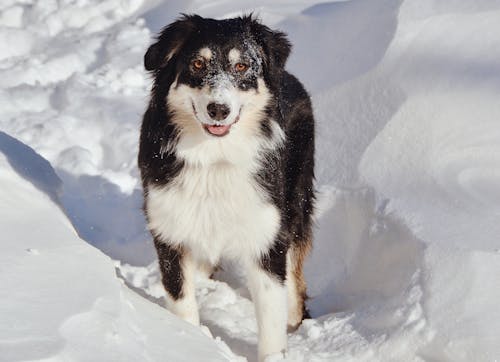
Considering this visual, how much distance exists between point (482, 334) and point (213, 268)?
184 cm

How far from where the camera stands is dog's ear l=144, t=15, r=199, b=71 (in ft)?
12.7

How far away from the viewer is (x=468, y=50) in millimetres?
5664

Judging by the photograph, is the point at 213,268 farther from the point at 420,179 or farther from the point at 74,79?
the point at 74,79

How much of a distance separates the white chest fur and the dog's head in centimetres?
26

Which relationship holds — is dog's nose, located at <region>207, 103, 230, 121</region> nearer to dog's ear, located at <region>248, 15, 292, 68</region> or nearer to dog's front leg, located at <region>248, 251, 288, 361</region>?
dog's ear, located at <region>248, 15, 292, 68</region>

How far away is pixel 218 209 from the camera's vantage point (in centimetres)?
393

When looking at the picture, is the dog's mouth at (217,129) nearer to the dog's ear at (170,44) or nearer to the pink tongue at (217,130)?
the pink tongue at (217,130)

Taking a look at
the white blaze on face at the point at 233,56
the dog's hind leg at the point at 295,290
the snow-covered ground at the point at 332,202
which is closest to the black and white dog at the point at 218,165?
the white blaze on face at the point at 233,56

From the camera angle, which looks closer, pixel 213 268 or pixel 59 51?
pixel 213 268

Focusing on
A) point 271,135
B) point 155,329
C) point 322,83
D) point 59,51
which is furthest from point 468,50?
point 59,51

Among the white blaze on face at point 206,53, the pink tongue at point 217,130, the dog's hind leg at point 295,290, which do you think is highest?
the white blaze on face at point 206,53

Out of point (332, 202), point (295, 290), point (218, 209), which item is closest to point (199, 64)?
point (218, 209)

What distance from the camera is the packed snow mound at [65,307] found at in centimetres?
247

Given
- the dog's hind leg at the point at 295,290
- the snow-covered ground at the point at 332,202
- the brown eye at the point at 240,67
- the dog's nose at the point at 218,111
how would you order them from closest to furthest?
the snow-covered ground at the point at 332,202 → the dog's nose at the point at 218,111 → the brown eye at the point at 240,67 → the dog's hind leg at the point at 295,290
